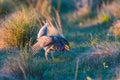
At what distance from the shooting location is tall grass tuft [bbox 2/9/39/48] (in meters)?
10.3

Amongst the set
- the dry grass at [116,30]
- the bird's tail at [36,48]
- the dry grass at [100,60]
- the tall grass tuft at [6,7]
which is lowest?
the dry grass at [100,60]

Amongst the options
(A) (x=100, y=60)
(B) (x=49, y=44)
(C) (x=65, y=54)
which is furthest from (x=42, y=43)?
(A) (x=100, y=60)

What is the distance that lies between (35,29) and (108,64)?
2.11m

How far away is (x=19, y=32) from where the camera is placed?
10.4 m

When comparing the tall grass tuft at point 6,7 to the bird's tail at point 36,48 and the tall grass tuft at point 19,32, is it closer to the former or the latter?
the tall grass tuft at point 19,32

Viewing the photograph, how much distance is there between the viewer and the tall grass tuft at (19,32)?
10.3 m

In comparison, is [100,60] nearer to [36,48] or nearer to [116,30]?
[36,48]

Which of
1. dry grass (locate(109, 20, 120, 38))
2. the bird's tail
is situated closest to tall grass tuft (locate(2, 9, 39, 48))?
the bird's tail

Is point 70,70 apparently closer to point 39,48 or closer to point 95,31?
point 39,48

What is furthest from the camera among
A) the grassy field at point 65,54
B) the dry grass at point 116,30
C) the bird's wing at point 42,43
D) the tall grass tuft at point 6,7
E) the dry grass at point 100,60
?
the tall grass tuft at point 6,7

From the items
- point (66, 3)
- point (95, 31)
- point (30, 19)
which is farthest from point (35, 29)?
point (66, 3)

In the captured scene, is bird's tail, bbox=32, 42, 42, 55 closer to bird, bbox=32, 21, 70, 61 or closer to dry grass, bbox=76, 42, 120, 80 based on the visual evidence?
bird, bbox=32, 21, 70, 61

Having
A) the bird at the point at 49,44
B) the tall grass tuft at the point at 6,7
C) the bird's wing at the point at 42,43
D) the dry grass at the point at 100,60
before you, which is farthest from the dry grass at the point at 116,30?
the tall grass tuft at the point at 6,7

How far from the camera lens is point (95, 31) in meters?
13.3
